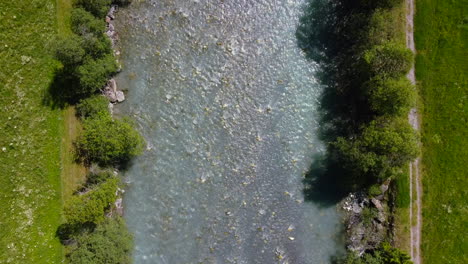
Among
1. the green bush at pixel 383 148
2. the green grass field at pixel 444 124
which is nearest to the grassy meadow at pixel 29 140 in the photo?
the green bush at pixel 383 148

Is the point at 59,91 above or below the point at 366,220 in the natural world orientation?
above

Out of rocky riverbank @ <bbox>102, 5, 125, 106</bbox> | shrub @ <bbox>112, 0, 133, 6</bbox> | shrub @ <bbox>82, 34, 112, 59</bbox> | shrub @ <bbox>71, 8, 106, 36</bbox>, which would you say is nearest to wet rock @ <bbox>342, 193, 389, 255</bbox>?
rocky riverbank @ <bbox>102, 5, 125, 106</bbox>

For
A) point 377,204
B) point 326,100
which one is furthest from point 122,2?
point 377,204

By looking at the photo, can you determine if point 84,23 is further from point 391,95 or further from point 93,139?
point 391,95

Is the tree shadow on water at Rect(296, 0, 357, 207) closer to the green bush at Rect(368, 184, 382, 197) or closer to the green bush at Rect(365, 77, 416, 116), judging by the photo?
the green bush at Rect(368, 184, 382, 197)

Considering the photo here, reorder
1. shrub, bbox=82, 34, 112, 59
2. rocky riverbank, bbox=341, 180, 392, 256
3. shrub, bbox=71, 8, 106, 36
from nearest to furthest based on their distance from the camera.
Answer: shrub, bbox=82, 34, 112, 59
shrub, bbox=71, 8, 106, 36
rocky riverbank, bbox=341, 180, 392, 256

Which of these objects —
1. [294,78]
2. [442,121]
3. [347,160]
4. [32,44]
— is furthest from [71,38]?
[442,121]
